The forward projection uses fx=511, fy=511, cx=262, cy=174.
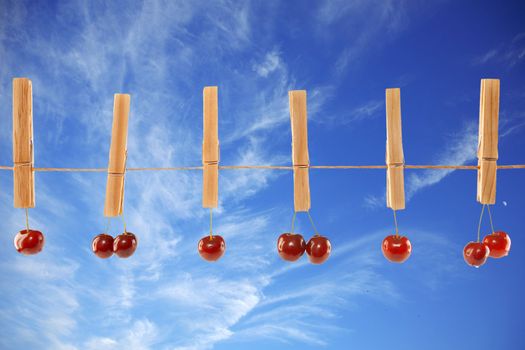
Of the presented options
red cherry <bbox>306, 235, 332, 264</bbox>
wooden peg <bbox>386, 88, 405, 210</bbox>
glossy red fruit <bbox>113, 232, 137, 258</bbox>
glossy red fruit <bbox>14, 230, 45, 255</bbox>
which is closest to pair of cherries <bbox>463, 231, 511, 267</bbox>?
wooden peg <bbox>386, 88, 405, 210</bbox>

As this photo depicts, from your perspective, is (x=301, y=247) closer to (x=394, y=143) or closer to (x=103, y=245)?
(x=394, y=143)

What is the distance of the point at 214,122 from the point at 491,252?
1.36m

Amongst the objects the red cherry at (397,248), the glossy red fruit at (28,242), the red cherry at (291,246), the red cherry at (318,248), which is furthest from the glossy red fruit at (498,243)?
the glossy red fruit at (28,242)

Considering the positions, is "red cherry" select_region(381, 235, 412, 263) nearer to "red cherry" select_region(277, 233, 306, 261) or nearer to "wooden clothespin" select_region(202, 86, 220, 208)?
"red cherry" select_region(277, 233, 306, 261)

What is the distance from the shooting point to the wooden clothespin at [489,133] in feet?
7.11

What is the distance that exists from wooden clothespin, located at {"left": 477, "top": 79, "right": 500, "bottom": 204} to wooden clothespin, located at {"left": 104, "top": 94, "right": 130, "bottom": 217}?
5.10 ft

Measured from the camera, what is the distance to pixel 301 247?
7.20 feet

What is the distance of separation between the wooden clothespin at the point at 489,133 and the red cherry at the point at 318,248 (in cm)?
72

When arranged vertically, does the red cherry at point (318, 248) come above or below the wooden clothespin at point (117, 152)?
below

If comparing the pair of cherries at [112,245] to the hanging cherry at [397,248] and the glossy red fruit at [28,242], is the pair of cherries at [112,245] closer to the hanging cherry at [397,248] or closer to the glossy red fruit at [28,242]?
the glossy red fruit at [28,242]

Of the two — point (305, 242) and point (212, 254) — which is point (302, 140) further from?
point (212, 254)

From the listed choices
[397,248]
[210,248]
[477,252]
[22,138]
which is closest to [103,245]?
[210,248]

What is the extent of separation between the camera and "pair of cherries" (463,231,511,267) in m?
2.20

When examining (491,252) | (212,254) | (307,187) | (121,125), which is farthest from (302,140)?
(491,252)
